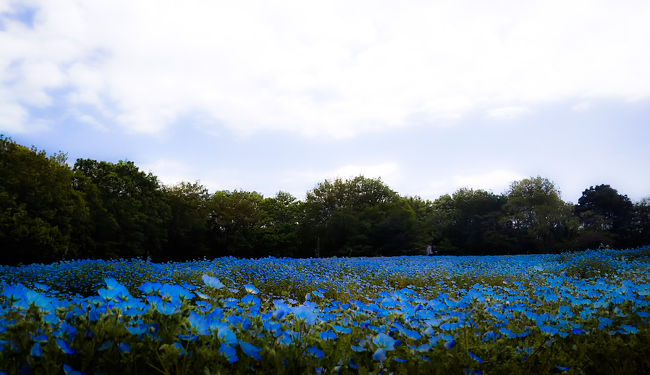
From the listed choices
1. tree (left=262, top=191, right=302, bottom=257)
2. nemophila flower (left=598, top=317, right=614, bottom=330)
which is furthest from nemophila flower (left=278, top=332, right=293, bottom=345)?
tree (left=262, top=191, right=302, bottom=257)

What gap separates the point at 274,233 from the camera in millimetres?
39688

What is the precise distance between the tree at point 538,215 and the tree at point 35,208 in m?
33.1

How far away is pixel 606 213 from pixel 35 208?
42673 mm

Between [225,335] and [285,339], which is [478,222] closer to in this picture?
[285,339]

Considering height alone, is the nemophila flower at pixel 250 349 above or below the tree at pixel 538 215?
below

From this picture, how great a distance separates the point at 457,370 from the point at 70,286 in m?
9.26

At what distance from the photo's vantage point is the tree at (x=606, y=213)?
35250mm

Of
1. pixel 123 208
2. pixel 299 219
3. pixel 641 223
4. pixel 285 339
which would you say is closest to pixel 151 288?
pixel 285 339

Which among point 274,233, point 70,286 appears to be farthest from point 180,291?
point 274,233

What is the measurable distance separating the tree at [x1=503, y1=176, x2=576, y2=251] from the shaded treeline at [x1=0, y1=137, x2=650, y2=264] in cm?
10

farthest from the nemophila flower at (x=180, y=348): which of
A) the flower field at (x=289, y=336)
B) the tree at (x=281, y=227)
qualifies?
the tree at (x=281, y=227)

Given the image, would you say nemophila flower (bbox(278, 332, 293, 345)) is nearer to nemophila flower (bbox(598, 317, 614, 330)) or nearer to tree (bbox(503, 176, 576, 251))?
nemophila flower (bbox(598, 317, 614, 330))

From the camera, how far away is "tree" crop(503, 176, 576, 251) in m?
34.7

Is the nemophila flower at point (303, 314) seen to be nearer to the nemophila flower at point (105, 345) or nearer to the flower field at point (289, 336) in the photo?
the flower field at point (289, 336)
